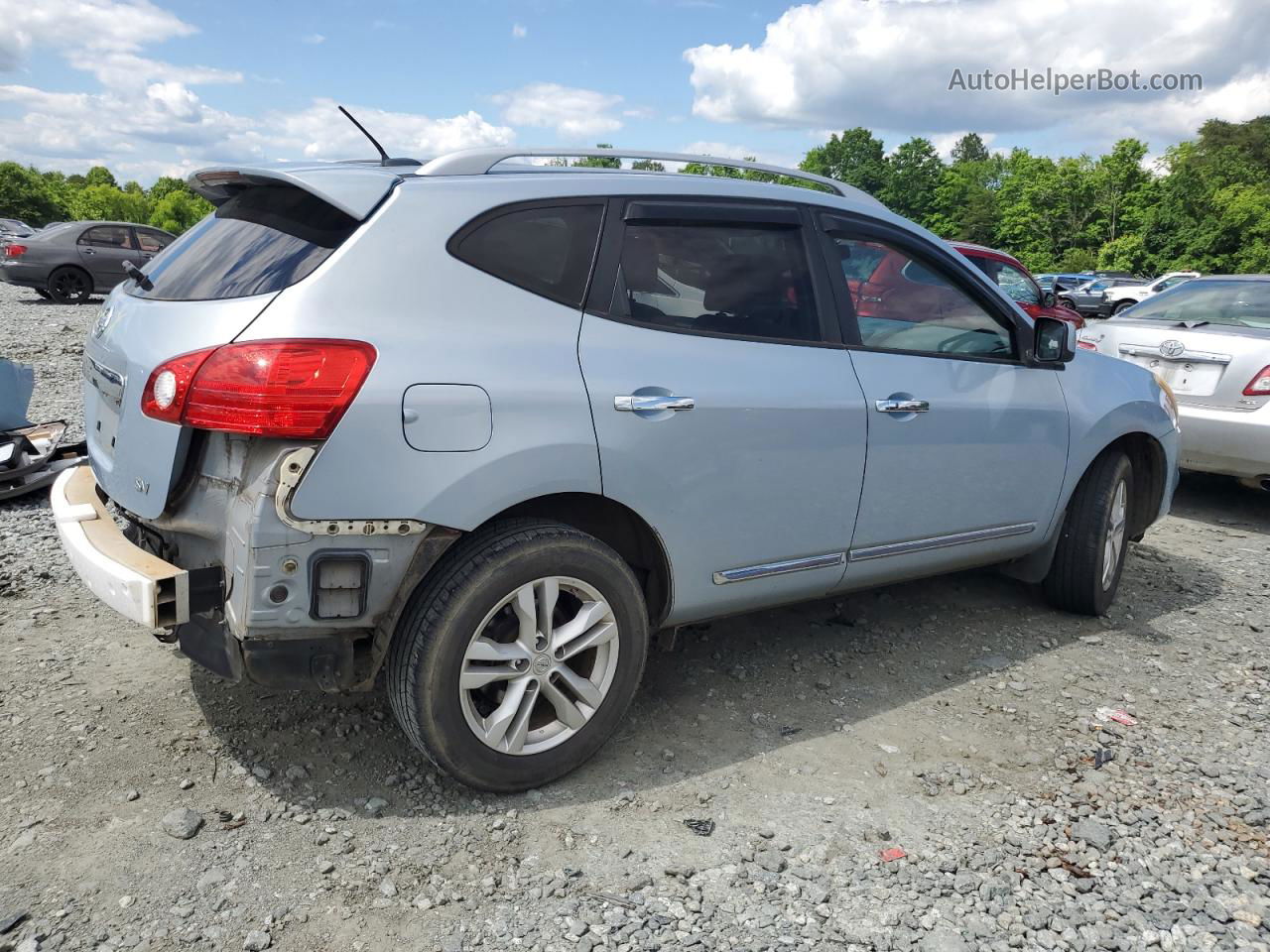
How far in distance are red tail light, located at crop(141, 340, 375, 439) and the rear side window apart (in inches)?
19.1

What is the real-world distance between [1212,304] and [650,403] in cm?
603

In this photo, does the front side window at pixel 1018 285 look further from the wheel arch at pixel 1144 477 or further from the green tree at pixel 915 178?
the green tree at pixel 915 178

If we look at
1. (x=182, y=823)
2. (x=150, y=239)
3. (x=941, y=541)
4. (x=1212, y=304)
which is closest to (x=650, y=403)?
(x=941, y=541)

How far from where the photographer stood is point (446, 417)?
269cm

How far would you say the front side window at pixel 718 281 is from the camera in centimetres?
319

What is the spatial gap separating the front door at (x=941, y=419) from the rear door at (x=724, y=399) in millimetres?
165

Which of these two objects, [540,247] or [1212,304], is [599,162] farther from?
[1212,304]

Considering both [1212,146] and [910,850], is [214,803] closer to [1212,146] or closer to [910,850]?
[910,850]

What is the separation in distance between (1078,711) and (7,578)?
4.61m

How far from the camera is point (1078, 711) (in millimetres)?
3844

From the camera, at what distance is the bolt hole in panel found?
8.67 feet

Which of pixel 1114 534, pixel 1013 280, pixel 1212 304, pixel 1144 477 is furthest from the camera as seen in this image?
pixel 1013 280

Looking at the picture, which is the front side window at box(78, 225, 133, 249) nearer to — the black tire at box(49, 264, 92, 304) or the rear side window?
the black tire at box(49, 264, 92, 304)

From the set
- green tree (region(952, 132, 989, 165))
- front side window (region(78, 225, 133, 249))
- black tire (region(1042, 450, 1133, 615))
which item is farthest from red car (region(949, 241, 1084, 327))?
green tree (region(952, 132, 989, 165))
